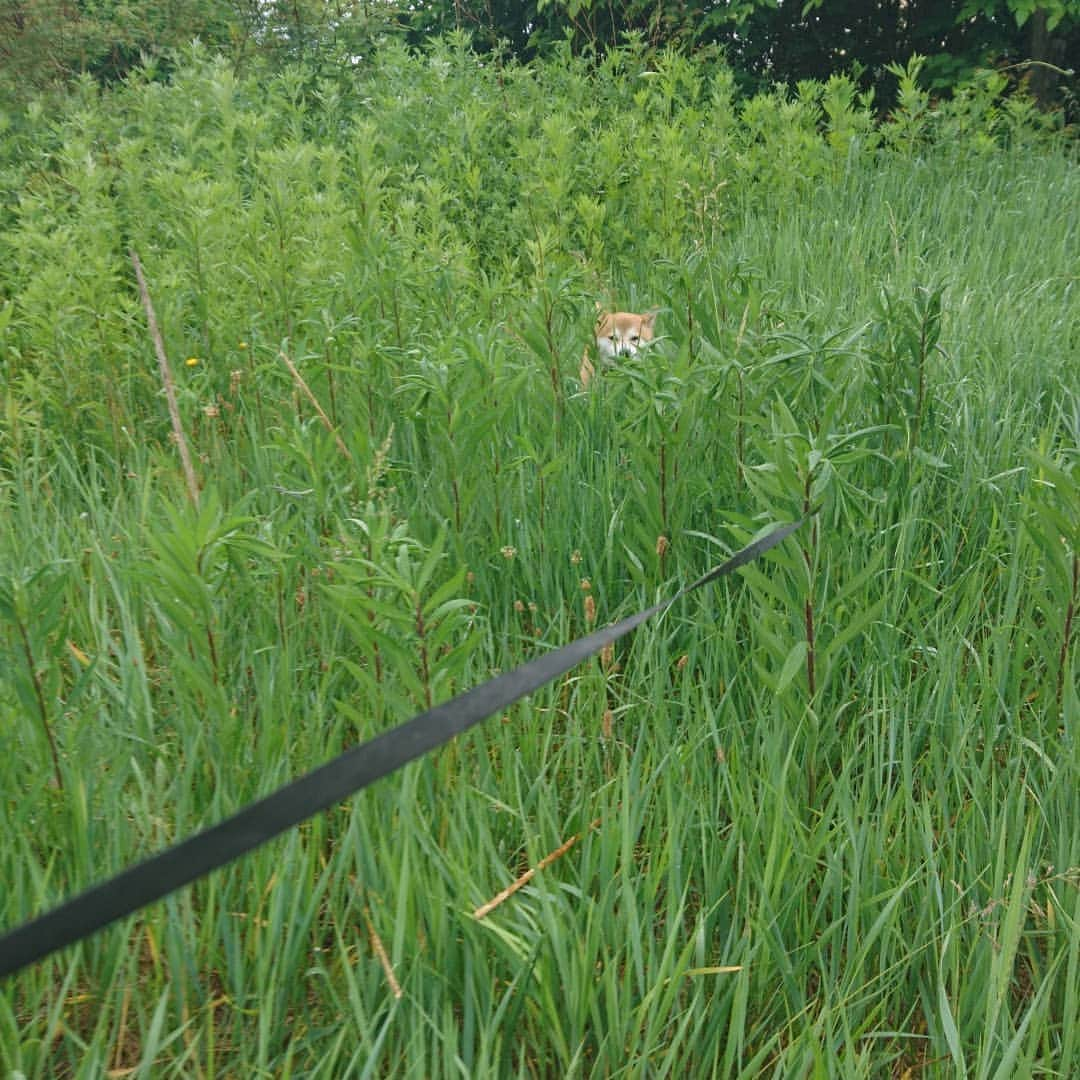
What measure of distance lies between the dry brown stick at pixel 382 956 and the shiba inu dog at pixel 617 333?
193 centimetres

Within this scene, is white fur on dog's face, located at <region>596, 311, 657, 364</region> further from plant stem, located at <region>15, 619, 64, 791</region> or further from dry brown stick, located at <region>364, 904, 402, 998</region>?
dry brown stick, located at <region>364, 904, 402, 998</region>

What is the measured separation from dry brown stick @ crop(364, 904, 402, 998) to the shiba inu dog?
1.93 m

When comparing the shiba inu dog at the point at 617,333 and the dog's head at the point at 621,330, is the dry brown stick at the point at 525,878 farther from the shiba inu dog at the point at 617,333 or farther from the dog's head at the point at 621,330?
the dog's head at the point at 621,330

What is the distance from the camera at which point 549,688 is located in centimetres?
195

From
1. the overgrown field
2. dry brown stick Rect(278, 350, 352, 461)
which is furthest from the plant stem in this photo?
dry brown stick Rect(278, 350, 352, 461)

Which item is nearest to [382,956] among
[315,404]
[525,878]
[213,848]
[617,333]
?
[525,878]

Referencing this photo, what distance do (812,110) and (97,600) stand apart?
599 cm

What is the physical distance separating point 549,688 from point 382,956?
0.69 meters

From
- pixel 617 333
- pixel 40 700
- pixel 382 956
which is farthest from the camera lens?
pixel 617 333

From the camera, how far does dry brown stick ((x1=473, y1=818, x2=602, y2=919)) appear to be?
4.71 ft

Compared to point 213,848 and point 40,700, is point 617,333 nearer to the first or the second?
point 40,700

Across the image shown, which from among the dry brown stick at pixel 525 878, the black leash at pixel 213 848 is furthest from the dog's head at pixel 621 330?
the black leash at pixel 213 848

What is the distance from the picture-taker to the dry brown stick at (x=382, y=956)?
1.32 m

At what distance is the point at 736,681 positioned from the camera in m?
1.98
